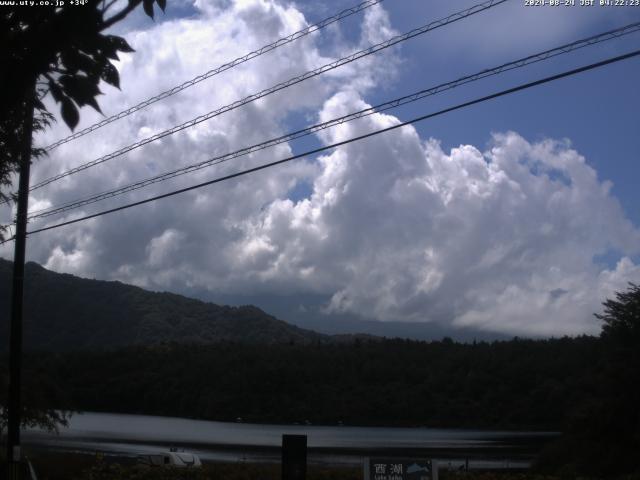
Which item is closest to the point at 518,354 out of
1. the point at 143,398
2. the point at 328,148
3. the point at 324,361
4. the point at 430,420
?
the point at 430,420

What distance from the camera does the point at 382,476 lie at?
13305 millimetres

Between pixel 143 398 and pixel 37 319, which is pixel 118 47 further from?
pixel 37 319

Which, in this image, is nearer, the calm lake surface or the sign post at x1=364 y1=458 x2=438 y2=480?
the sign post at x1=364 y1=458 x2=438 y2=480

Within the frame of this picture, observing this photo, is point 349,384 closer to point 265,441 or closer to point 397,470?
point 265,441

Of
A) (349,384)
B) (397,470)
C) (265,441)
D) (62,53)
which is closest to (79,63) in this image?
(62,53)

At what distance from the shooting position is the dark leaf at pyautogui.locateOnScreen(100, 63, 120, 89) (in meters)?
6.28

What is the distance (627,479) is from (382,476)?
40.2 ft

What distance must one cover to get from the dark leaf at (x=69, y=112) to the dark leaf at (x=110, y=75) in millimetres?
301

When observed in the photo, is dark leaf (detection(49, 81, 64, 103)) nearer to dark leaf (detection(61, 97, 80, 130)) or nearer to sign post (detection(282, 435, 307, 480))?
dark leaf (detection(61, 97, 80, 130))

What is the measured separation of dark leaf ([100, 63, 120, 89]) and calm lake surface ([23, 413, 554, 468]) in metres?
44.8

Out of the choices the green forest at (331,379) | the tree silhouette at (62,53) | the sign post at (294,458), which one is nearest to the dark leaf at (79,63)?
the tree silhouette at (62,53)

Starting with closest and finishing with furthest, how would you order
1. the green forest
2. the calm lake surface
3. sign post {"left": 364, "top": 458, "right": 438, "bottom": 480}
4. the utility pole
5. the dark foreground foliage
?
sign post {"left": 364, "top": 458, "right": 438, "bottom": 480} → the utility pole → the calm lake surface → the green forest → the dark foreground foliage

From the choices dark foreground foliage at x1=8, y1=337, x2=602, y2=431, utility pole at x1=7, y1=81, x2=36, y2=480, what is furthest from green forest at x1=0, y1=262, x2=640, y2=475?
utility pole at x1=7, y1=81, x2=36, y2=480

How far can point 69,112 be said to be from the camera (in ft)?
20.4
